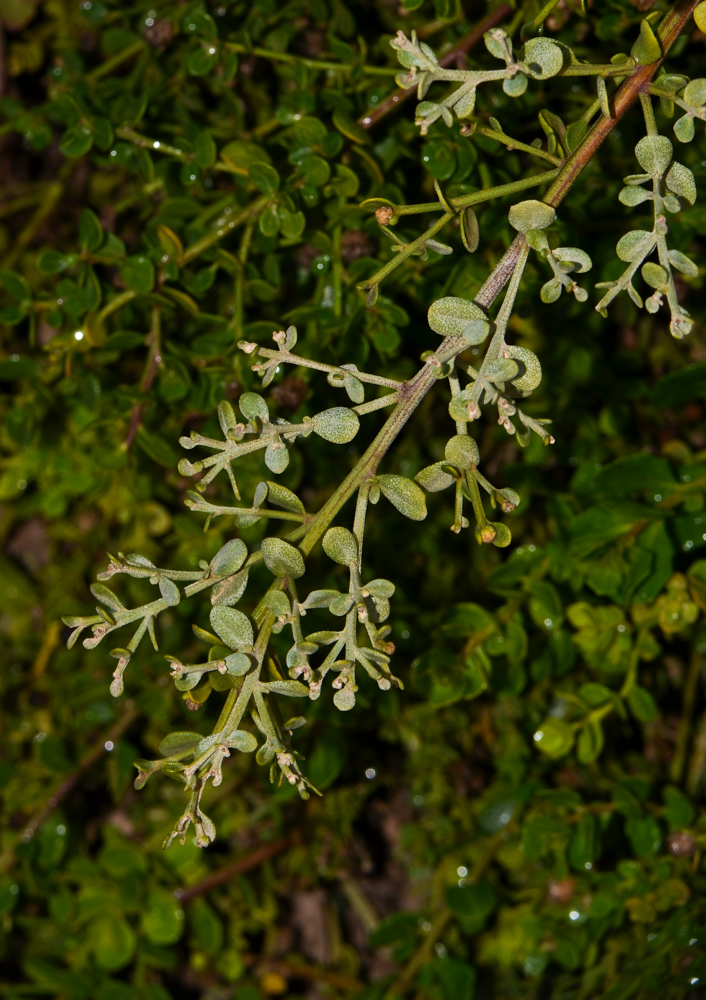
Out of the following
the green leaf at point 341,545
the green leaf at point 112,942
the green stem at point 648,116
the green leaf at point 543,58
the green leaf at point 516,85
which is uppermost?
the green leaf at point 543,58

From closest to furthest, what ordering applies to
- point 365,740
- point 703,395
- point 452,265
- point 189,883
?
point 452,265 < point 703,395 < point 189,883 < point 365,740

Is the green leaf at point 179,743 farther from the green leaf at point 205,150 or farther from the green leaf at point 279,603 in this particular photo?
the green leaf at point 205,150

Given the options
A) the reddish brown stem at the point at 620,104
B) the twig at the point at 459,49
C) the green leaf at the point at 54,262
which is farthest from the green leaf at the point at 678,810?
the green leaf at the point at 54,262

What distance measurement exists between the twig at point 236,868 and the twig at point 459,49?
119 cm

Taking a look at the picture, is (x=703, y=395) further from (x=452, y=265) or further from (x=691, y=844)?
(x=691, y=844)

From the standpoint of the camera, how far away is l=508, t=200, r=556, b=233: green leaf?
0.71 m

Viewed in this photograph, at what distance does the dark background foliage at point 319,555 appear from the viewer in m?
1.13

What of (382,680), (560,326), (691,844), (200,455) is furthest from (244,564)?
(691,844)

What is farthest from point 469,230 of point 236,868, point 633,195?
Result: point 236,868

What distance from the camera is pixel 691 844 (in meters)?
1.27

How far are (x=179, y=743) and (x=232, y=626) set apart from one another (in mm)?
120

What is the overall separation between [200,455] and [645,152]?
27.3 inches

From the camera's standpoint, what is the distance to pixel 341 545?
29.8 inches

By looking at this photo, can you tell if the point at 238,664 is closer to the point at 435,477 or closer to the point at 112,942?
the point at 435,477
